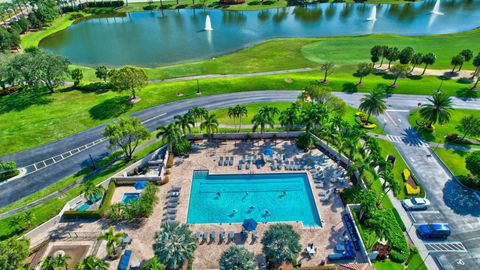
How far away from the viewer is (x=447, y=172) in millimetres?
70312

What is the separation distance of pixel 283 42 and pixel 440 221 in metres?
113

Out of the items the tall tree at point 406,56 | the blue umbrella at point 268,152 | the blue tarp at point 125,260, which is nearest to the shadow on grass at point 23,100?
the blue tarp at point 125,260

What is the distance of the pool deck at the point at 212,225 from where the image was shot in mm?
52344

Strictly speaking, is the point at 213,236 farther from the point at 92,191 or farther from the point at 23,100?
the point at 23,100

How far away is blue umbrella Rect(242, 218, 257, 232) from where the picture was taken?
54.2m

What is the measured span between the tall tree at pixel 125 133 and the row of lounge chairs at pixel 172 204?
16.4m

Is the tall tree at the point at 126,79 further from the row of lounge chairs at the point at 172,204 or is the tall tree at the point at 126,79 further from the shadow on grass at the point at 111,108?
the row of lounge chairs at the point at 172,204

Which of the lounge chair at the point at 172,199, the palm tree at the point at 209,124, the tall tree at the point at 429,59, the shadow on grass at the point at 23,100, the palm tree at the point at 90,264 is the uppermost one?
the tall tree at the point at 429,59

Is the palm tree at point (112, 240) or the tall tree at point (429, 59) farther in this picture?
the tall tree at point (429, 59)

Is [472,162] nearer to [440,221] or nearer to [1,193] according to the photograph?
[440,221]

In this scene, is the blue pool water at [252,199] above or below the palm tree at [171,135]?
below

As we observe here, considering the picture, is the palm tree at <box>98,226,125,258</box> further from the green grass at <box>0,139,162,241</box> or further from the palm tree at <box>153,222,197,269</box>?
the green grass at <box>0,139,162,241</box>

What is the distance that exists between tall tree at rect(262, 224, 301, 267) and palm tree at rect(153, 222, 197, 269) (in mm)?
12121

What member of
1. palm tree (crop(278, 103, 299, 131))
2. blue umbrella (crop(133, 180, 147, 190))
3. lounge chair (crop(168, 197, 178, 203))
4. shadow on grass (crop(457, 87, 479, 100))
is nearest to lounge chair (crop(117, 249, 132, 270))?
lounge chair (crop(168, 197, 178, 203))
